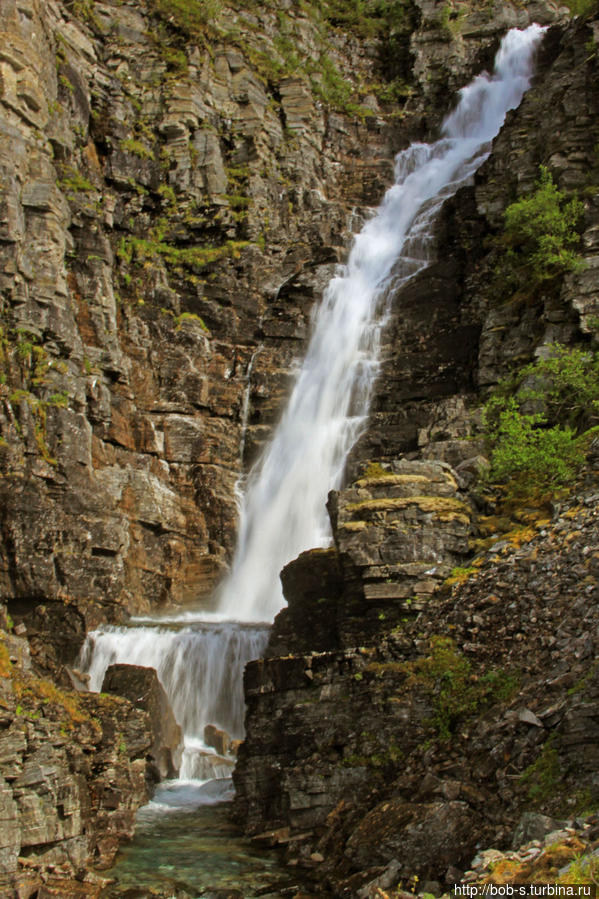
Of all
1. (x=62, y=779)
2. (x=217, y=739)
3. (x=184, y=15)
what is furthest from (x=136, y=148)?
(x=62, y=779)

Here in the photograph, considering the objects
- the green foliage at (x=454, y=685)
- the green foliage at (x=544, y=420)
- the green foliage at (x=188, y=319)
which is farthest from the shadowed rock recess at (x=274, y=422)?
the green foliage at (x=544, y=420)

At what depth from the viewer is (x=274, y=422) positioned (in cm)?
3584

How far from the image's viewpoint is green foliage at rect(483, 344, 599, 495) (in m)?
20.8

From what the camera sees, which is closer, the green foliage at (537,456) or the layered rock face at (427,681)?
the layered rock face at (427,681)

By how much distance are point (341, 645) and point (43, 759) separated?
711 cm

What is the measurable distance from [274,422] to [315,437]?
2796 millimetres

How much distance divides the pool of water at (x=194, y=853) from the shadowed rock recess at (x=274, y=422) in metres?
0.59

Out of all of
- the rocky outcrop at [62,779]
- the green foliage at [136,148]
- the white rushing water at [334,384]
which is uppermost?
the green foliage at [136,148]

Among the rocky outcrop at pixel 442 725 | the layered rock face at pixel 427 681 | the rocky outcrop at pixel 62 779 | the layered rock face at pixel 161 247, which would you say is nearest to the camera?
the rocky outcrop at pixel 442 725

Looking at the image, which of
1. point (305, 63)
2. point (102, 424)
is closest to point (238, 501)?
point (102, 424)

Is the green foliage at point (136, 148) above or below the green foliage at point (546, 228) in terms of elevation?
above

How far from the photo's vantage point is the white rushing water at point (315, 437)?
2562 cm

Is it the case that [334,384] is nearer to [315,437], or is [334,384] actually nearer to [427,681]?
[315,437]

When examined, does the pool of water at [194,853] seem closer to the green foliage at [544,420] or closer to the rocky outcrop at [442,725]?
the rocky outcrop at [442,725]
